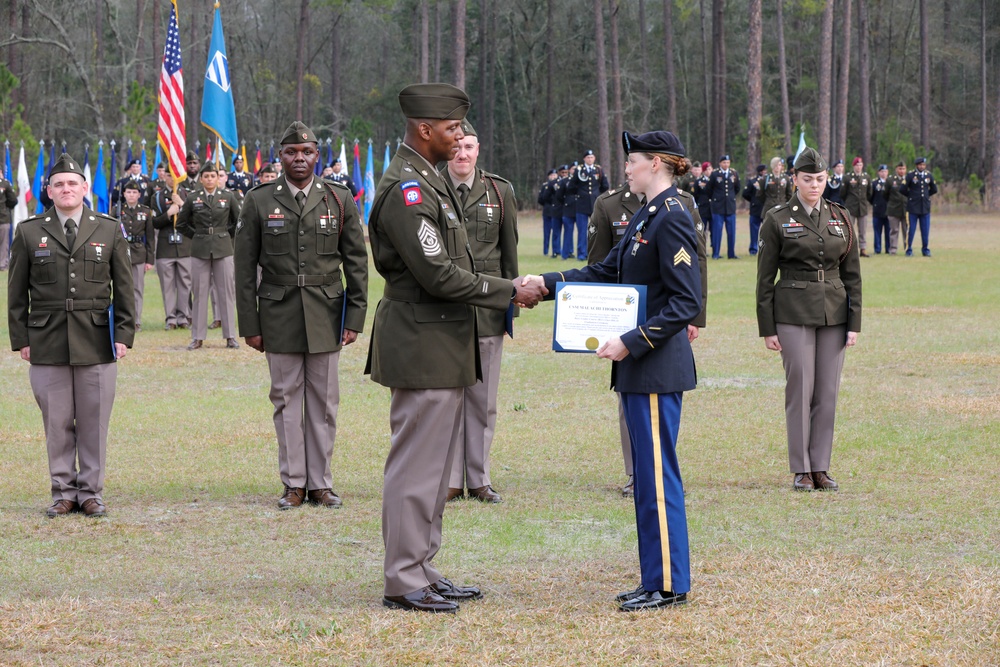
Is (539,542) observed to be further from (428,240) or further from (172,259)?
(172,259)

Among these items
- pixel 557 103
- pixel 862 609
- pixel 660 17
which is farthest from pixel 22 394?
pixel 660 17

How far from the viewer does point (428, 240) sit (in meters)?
4.98

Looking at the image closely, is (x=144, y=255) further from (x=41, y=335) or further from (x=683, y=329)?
(x=683, y=329)

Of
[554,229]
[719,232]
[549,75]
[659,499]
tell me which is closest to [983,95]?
[549,75]

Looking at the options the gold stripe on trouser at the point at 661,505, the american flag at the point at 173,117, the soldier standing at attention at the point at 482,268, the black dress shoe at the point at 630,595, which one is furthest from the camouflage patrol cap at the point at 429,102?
the american flag at the point at 173,117

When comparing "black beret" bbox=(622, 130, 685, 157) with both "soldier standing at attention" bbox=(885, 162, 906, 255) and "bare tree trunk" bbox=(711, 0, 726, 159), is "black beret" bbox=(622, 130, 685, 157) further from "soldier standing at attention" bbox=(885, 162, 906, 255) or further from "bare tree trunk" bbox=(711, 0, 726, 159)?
"bare tree trunk" bbox=(711, 0, 726, 159)

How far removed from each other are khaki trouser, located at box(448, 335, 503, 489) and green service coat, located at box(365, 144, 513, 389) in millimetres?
2354

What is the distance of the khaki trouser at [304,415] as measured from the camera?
736 cm

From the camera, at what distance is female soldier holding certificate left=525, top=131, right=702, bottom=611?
5.06m

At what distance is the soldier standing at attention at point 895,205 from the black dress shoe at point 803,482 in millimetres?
20493

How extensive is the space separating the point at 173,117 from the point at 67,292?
33.0 ft

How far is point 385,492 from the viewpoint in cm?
521

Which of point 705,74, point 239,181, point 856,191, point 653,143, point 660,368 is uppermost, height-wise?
point 705,74

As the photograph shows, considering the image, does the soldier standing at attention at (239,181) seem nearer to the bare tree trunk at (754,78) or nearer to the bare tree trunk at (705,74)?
the bare tree trunk at (754,78)
